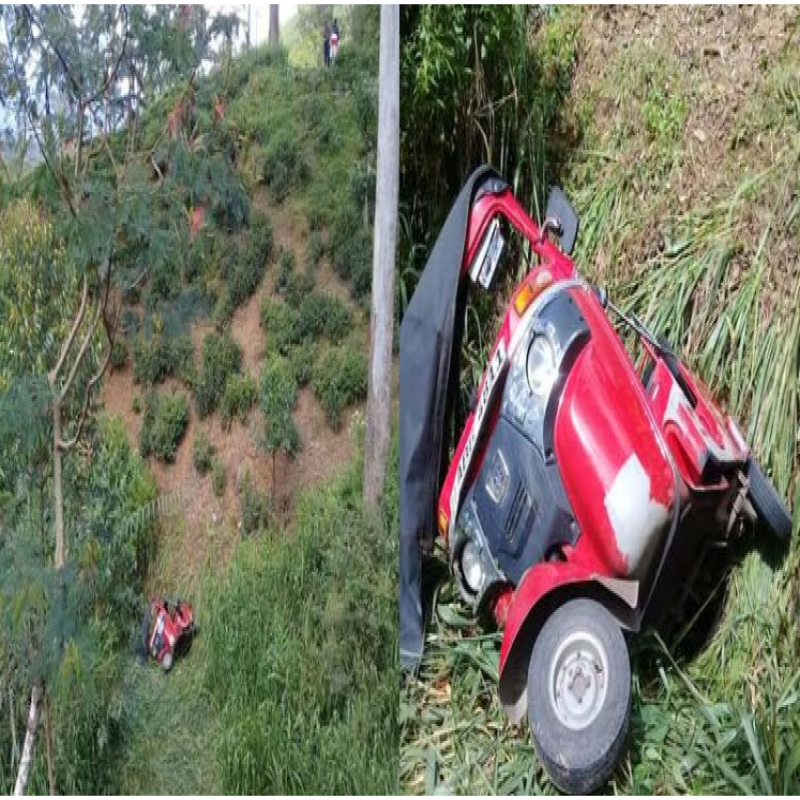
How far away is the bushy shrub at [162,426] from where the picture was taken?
8.22 feet

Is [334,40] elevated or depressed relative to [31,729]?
elevated

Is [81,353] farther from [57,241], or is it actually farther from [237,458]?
[237,458]

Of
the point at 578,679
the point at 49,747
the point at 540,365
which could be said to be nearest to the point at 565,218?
the point at 540,365

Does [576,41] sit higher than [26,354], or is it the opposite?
[576,41]

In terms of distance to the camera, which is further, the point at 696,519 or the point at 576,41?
the point at 576,41

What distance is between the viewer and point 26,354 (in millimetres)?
2459

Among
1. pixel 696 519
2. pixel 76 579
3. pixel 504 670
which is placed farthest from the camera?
pixel 76 579

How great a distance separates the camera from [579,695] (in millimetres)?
2135

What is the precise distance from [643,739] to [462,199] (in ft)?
3.40

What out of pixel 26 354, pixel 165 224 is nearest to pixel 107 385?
pixel 26 354

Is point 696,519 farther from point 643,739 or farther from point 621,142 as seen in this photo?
point 621,142

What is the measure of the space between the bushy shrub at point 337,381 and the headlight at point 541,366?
0.37m

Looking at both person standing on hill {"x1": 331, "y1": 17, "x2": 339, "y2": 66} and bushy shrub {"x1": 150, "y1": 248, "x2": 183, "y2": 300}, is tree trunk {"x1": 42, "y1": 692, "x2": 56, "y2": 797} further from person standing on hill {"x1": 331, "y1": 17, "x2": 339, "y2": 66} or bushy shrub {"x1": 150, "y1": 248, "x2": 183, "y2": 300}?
person standing on hill {"x1": 331, "y1": 17, "x2": 339, "y2": 66}

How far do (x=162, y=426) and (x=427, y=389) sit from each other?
0.55m
